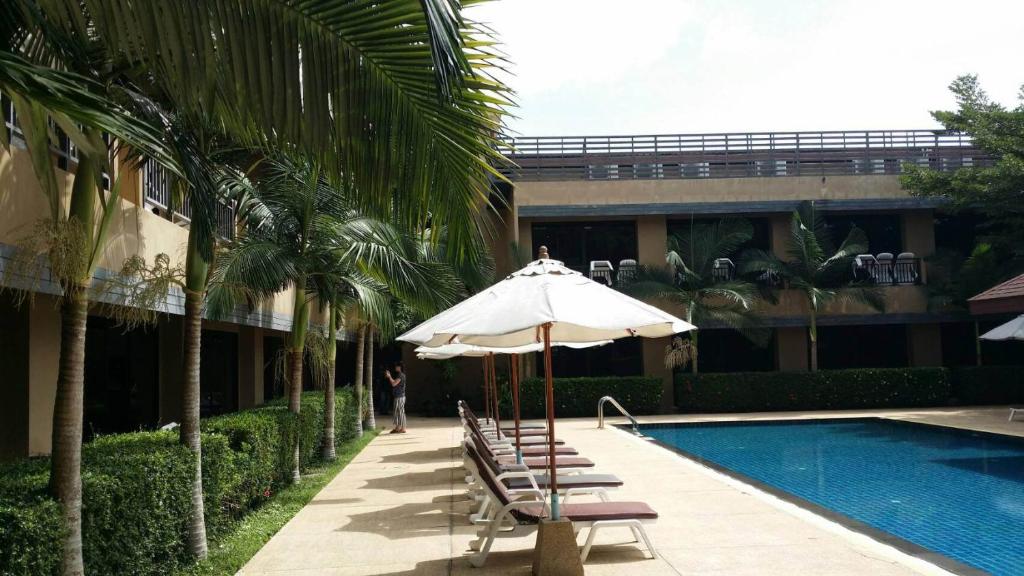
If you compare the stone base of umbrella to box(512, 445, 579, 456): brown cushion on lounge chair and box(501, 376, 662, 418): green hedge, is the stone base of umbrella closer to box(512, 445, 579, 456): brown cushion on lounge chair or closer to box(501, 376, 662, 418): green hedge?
box(512, 445, 579, 456): brown cushion on lounge chair

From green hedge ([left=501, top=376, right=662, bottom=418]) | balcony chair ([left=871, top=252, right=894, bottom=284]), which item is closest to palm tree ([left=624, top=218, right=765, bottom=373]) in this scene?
green hedge ([left=501, top=376, right=662, bottom=418])

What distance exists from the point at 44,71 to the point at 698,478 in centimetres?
1051

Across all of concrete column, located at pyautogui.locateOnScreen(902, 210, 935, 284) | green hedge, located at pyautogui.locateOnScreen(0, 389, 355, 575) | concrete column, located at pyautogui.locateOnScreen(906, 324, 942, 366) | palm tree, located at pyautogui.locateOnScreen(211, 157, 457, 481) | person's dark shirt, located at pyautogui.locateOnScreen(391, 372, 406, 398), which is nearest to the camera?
green hedge, located at pyautogui.locateOnScreen(0, 389, 355, 575)

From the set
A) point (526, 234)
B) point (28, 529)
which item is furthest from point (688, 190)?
point (28, 529)

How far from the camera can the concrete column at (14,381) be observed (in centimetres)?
884

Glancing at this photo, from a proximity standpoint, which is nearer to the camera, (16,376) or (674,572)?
(674,572)

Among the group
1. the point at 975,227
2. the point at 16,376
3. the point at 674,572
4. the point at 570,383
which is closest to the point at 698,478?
the point at 674,572

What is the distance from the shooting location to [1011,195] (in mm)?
23641

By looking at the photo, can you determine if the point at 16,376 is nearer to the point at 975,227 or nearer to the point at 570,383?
the point at 570,383

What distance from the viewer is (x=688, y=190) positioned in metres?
25.9

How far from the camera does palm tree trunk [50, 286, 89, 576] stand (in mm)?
4852

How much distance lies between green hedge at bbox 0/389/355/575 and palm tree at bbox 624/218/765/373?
50.4 feet

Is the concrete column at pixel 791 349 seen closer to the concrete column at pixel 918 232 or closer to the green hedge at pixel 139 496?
the concrete column at pixel 918 232

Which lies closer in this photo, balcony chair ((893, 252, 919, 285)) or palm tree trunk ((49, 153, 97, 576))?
palm tree trunk ((49, 153, 97, 576))
